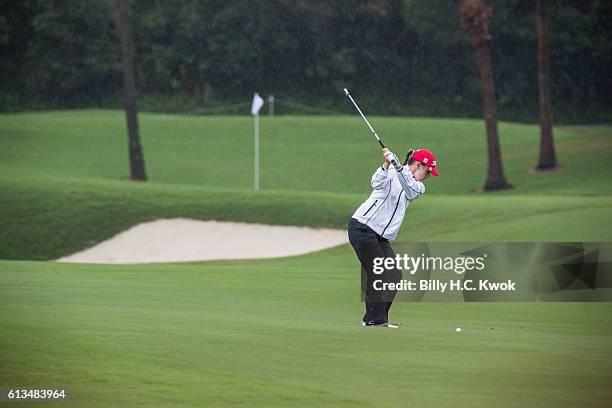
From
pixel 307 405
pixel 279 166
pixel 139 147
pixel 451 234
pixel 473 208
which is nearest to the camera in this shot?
pixel 307 405

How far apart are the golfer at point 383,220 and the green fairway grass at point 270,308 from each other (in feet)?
1.43

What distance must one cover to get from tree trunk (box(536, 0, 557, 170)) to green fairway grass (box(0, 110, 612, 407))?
0.81 m

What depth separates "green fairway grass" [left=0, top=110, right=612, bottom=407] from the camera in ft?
28.9

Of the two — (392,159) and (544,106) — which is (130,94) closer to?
(544,106)

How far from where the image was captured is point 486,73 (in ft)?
144

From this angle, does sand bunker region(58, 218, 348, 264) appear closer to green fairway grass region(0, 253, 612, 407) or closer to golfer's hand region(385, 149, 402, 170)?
green fairway grass region(0, 253, 612, 407)

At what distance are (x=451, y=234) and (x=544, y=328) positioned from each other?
54.2 feet

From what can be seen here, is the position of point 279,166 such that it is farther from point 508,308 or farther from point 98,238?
point 508,308

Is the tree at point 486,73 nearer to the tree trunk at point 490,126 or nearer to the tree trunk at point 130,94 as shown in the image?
the tree trunk at point 490,126

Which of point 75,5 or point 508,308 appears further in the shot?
point 75,5

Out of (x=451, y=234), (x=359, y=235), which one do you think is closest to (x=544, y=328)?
(x=359, y=235)

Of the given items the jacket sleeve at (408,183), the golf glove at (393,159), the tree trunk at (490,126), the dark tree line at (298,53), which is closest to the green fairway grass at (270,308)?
the tree trunk at (490,126)

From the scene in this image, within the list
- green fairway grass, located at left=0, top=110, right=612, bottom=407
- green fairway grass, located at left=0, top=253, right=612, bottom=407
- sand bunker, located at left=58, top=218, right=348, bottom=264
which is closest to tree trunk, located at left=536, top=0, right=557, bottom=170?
green fairway grass, located at left=0, top=110, right=612, bottom=407

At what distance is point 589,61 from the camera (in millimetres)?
72250
